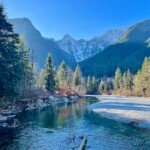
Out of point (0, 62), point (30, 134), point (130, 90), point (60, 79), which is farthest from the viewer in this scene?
point (130, 90)

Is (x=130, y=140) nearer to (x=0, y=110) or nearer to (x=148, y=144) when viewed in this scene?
(x=148, y=144)

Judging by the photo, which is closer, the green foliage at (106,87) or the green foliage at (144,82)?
the green foliage at (144,82)

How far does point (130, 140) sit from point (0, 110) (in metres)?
23.7

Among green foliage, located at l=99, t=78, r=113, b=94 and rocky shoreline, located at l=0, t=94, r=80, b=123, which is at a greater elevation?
green foliage, located at l=99, t=78, r=113, b=94

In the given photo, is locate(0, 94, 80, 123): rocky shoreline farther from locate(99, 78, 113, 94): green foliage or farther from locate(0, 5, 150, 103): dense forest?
locate(99, 78, 113, 94): green foliage

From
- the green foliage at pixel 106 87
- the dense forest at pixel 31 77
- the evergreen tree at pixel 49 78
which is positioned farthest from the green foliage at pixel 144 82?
the green foliage at pixel 106 87

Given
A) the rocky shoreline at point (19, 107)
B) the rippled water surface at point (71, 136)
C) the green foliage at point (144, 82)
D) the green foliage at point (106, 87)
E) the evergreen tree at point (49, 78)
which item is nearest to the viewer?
the rippled water surface at point (71, 136)

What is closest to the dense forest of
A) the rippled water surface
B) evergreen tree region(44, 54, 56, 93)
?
evergreen tree region(44, 54, 56, 93)

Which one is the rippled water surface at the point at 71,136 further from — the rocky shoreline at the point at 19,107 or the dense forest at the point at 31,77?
the dense forest at the point at 31,77

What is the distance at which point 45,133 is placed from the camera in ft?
122

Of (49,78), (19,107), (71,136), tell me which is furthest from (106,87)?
(71,136)

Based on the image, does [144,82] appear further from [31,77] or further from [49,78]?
[31,77]

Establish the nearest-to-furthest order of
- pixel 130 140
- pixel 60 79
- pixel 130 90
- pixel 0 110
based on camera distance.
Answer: pixel 130 140
pixel 0 110
pixel 60 79
pixel 130 90

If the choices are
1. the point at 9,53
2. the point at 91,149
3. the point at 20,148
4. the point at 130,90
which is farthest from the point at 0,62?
the point at 130,90
